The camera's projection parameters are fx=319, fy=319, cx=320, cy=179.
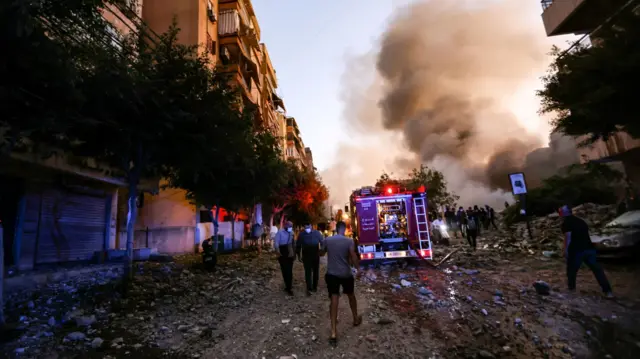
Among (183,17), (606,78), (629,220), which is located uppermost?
(183,17)

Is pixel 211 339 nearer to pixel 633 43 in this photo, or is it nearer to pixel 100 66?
pixel 100 66

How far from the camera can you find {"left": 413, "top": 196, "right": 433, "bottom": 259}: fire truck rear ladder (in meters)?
11.3

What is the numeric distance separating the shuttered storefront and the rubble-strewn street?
10.8 feet

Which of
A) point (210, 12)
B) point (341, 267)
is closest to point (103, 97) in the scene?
point (341, 267)

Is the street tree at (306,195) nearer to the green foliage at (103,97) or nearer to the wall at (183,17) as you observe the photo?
the wall at (183,17)

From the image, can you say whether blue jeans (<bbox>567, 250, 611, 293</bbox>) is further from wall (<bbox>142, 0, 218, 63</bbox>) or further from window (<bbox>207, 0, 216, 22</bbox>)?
window (<bbox>207, 0, 216, 22</bbox>)

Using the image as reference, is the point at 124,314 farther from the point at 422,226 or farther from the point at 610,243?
the point at 610,243

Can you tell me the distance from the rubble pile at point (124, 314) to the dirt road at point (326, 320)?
0.02 meters

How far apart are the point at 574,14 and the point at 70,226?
85.2 feet

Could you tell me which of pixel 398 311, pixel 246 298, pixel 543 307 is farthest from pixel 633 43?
pixel 246 298

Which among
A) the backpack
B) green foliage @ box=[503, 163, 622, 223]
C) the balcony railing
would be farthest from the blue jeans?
the balcony railing

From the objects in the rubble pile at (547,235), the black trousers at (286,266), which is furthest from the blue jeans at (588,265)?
the black trousers at (286,266)

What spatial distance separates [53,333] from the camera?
5.03 meters

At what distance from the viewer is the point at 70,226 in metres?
11.6
